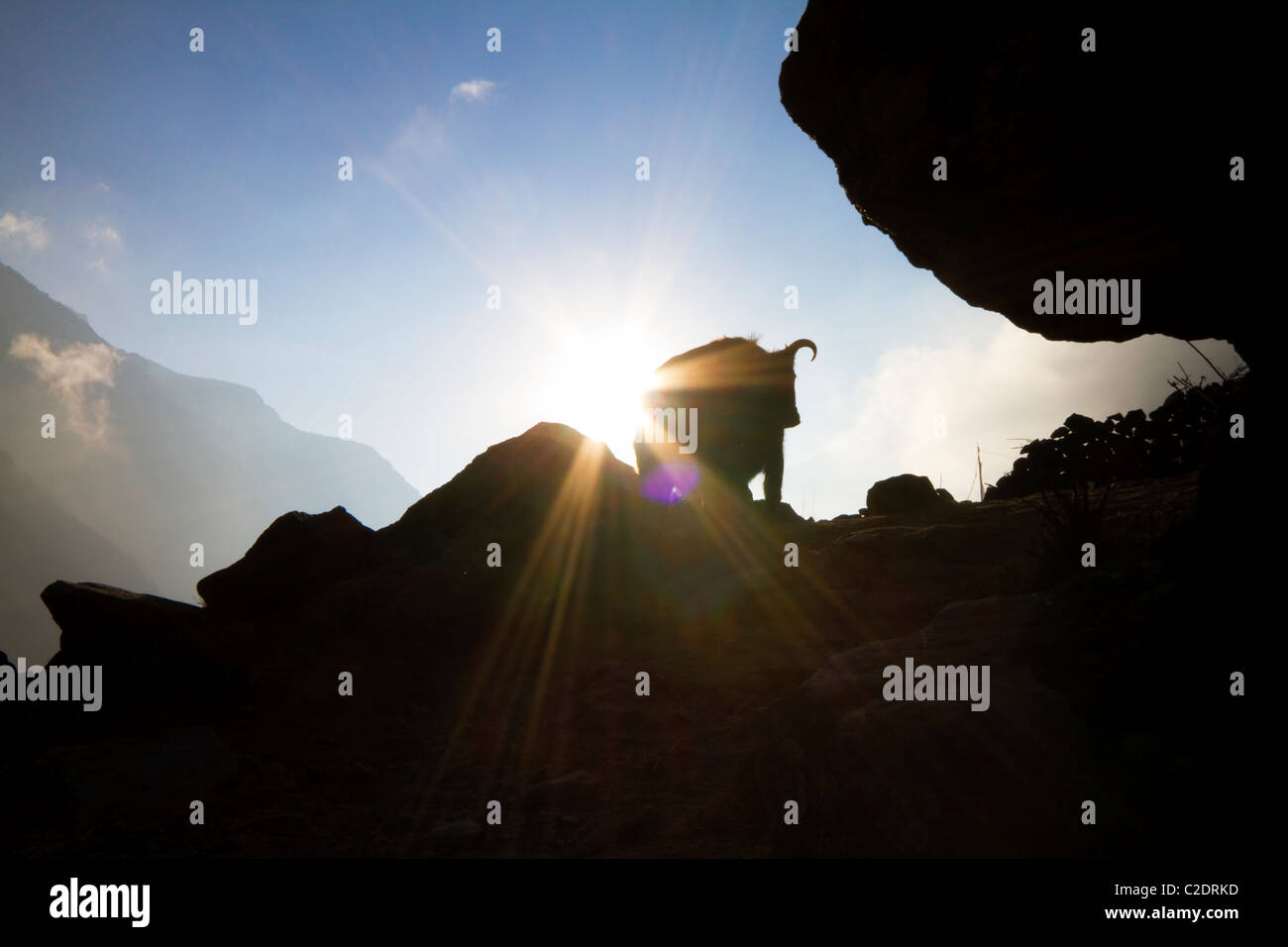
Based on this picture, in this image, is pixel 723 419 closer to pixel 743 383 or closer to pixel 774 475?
pixel 743 383

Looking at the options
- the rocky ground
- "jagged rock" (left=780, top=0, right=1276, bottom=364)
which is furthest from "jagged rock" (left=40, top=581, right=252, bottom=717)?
"jagged rock" (left=780, top=0, right=1276, bottom=364)

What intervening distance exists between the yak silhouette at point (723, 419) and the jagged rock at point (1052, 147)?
4959 mm

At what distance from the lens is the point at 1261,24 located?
2.79m

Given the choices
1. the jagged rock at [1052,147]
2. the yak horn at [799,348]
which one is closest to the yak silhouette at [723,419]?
the yak horn at [799,348]

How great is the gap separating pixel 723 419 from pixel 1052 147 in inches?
246

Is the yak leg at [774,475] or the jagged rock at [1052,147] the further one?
the yak leg at [774,475]

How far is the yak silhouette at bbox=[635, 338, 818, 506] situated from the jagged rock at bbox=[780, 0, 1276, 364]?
4959 millimetres

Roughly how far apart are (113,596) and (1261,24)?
24.8ft

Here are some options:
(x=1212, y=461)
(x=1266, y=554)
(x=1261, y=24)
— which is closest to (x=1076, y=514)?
(x=1212, y=461)

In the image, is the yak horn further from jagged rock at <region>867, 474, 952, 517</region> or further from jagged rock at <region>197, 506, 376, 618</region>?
jagged rock at <region>197, 506, 376, 618</region>

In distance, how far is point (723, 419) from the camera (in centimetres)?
962

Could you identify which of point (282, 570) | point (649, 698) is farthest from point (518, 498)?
point (649, 698)

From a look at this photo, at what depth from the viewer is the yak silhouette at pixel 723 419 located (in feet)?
31.6

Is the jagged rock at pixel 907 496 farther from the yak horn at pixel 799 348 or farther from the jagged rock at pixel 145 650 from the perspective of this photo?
the jagged rock at pixel 145 650
